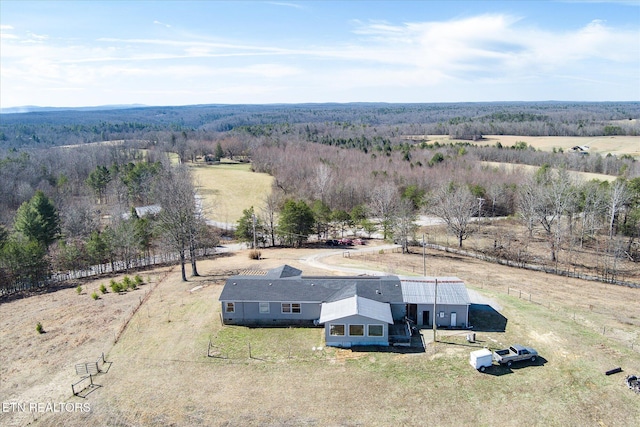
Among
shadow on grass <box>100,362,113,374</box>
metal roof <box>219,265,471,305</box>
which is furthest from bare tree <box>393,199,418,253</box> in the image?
shadow on grass <box>100,362,113,374</box>

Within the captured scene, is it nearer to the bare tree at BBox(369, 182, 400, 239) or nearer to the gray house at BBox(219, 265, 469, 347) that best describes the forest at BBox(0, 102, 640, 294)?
the bare tree at BBox(369, 182, 400, 239)

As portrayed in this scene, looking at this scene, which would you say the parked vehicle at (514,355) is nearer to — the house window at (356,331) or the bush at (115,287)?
the house window at (356,331)

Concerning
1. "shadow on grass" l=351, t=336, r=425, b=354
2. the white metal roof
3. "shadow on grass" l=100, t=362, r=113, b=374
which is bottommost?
"shadow on grass" l=351, t=336, r=425, b=354

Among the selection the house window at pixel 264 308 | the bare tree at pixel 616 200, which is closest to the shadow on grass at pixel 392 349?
the house window at pixel 264 308

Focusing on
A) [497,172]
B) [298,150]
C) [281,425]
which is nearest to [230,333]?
[281,425]

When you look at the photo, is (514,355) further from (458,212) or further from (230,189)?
(230,189)

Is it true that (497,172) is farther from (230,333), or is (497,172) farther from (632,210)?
(230,333)

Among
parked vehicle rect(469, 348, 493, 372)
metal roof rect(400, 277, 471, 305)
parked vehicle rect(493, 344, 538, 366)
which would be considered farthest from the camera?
metal roof rect(400, 277, 471, 305)
